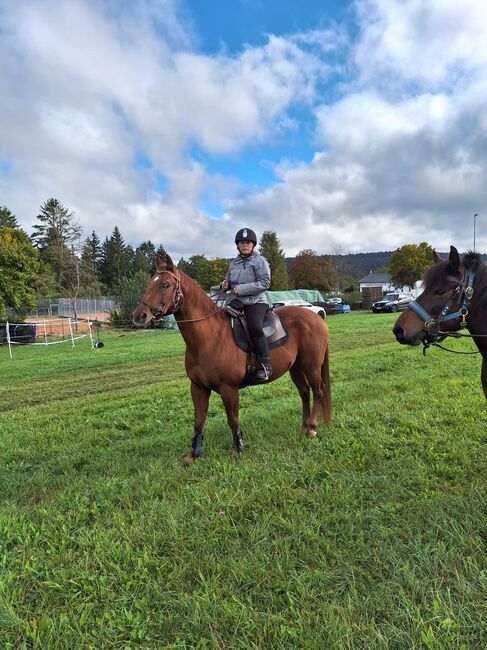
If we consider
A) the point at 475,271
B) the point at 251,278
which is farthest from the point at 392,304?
the point at 475,271

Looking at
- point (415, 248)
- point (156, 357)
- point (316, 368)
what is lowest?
point (156, 357)

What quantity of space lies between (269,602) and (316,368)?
3.62 m

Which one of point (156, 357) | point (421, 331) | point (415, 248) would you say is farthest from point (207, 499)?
point (415, 248)

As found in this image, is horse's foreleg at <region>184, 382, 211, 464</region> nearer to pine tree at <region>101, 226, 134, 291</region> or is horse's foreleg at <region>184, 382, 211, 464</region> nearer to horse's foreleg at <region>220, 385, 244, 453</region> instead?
horse's foreleg at <region>220, 385, 244, 453</region>

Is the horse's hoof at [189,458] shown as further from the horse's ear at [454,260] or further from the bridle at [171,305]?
the horse's ear at [454,260]

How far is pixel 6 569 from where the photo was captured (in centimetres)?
267

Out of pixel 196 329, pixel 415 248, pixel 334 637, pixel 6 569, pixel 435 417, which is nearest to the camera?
pixel 334 637

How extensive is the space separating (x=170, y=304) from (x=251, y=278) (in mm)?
1147

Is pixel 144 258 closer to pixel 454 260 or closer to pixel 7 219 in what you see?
pixel 7 219

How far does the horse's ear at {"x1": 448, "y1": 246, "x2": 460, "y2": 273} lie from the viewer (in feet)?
10.6

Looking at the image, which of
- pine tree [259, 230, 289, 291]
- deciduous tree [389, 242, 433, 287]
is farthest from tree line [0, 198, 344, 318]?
deciduous tree [389, 242, 433, 287]

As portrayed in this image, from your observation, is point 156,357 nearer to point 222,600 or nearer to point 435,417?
point 435,417

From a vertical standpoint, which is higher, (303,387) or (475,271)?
(475,271)

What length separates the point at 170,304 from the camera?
13.9ft
